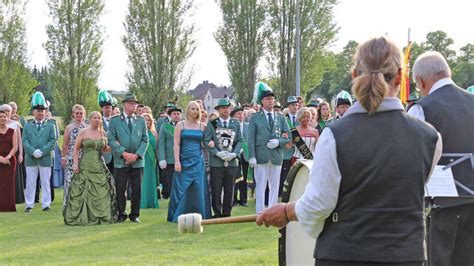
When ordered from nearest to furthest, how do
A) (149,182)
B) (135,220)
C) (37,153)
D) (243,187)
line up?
(135,220)
(37,153)
(149,182)
(243,187)

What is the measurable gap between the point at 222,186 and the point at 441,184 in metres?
7.71

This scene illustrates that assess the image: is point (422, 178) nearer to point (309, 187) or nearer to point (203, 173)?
point (309, 187)

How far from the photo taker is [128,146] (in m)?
11.9

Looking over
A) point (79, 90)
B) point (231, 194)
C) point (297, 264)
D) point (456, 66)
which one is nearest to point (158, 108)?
point (79, 90)

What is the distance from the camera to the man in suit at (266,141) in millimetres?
12453

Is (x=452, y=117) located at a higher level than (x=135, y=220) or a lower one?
higher

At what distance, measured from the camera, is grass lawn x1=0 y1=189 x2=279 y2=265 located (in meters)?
8.52

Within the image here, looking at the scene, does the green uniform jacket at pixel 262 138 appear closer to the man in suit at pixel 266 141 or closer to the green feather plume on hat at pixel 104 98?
the man in suit at pixel 266 141

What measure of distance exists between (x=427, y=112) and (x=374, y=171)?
77.4 inches

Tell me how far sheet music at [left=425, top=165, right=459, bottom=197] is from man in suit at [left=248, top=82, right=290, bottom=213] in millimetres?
7216

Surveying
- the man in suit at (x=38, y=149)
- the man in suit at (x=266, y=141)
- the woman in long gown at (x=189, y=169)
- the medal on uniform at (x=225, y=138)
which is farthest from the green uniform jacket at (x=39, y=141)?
the man in suit at (x=266, y=141)

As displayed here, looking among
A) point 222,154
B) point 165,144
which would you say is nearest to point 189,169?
point 222,154

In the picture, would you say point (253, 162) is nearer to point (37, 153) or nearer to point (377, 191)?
point (37, 153)

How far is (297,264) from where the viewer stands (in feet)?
17.0
